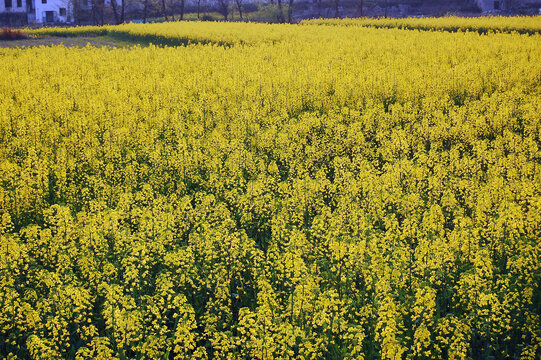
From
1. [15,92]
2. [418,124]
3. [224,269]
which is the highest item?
[15,92]

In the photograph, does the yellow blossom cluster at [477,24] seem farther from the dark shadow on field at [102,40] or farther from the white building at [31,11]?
the white building at [31,11]

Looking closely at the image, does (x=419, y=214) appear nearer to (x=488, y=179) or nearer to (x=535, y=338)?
(x=488, y=179)

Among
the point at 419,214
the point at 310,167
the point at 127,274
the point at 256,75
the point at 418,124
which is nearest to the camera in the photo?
the point at 127,274

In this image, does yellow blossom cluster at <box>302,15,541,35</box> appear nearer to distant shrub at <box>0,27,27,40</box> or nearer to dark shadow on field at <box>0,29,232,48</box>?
dark shadow on field at <box>0,29,232,48</box>

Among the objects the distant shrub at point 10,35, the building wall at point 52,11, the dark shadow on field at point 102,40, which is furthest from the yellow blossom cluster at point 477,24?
the building wall at point 52,11

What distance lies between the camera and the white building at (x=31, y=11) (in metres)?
82.9

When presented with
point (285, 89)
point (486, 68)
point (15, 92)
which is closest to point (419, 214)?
point (285, 89)

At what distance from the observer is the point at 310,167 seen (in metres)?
11.6

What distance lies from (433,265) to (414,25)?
4601 cm

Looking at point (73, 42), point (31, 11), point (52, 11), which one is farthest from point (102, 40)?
point (31, 11)

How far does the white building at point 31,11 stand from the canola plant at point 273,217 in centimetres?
7490

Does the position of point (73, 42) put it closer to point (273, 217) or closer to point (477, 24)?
point (477, 24)

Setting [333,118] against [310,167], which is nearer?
[310,167]

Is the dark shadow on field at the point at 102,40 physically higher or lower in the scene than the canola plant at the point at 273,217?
higher
